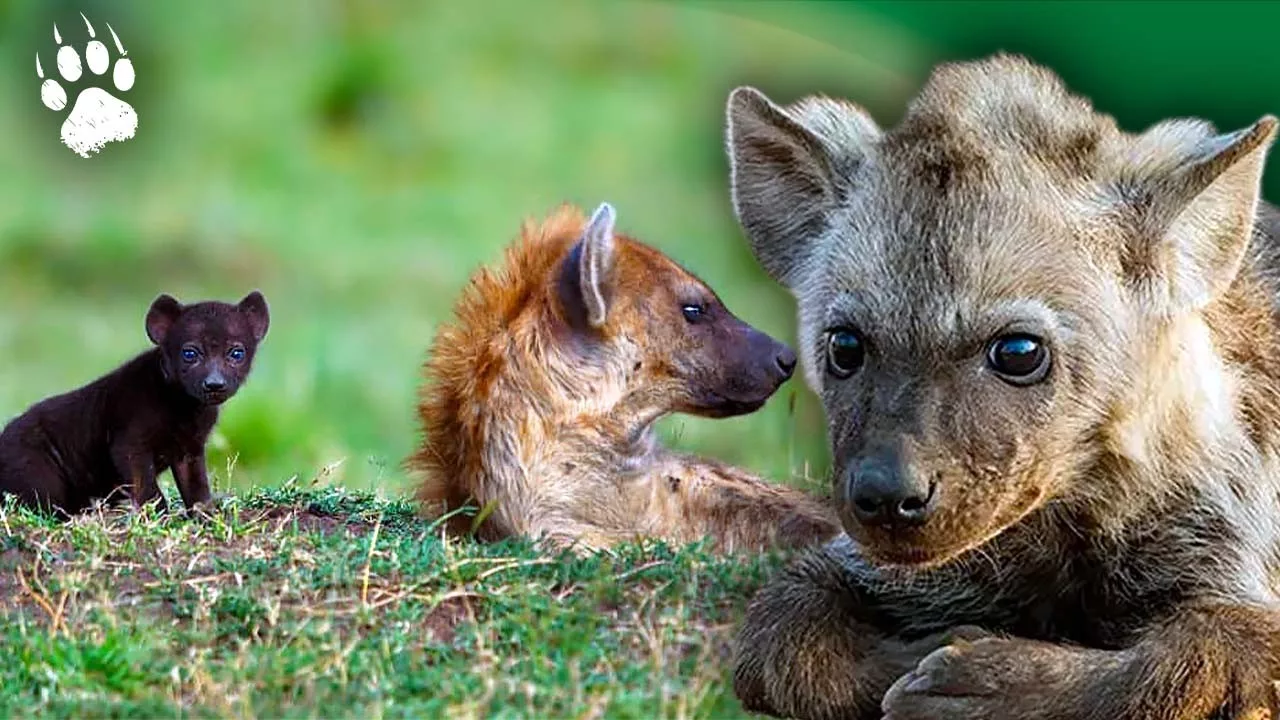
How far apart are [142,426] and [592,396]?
1.16 m

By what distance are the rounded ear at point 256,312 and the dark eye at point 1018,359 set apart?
2514mm

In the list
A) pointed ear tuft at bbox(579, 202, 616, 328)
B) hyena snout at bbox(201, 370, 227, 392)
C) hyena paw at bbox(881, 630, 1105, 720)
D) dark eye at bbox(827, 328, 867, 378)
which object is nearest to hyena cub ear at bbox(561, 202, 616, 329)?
pointed ear tuft at bbox(579, 202, 616, 328)

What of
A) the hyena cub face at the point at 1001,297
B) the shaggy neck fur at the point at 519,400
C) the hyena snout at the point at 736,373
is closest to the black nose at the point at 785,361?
the hyena snout at the point at 736,373

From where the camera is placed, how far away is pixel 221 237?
13320mm

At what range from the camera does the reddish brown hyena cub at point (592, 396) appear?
21.9 feet

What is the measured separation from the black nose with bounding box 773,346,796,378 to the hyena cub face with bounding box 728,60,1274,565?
1.50 m

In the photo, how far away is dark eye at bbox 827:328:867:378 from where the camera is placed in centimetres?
514

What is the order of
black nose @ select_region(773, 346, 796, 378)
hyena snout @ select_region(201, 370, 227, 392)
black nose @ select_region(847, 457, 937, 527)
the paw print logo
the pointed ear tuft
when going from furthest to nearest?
the paw print logo → black nose @ select_region(773, 346, 796, 378) → the pointed ear tuft → hyena snout @ select_region(201, 370, 227, 392) → black nose @ select_region(847, 457, 937, 527)

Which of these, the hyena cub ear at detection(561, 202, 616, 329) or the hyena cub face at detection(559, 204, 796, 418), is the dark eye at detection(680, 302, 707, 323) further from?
the hyena cub ear at detection(561, 202, 616, 329)

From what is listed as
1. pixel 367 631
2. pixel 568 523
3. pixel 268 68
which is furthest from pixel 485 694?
pixel 268 68

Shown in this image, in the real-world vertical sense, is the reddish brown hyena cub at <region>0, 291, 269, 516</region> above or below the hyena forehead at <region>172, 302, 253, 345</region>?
below

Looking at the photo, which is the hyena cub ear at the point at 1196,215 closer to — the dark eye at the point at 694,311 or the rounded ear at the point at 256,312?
the dark eye at the point at 694,311

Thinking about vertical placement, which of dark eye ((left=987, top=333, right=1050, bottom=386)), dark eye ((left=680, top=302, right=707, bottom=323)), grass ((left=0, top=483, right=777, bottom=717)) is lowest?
grass ((left=0, top=483, right=777, bottom=717))

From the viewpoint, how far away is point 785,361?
23.0 ft
